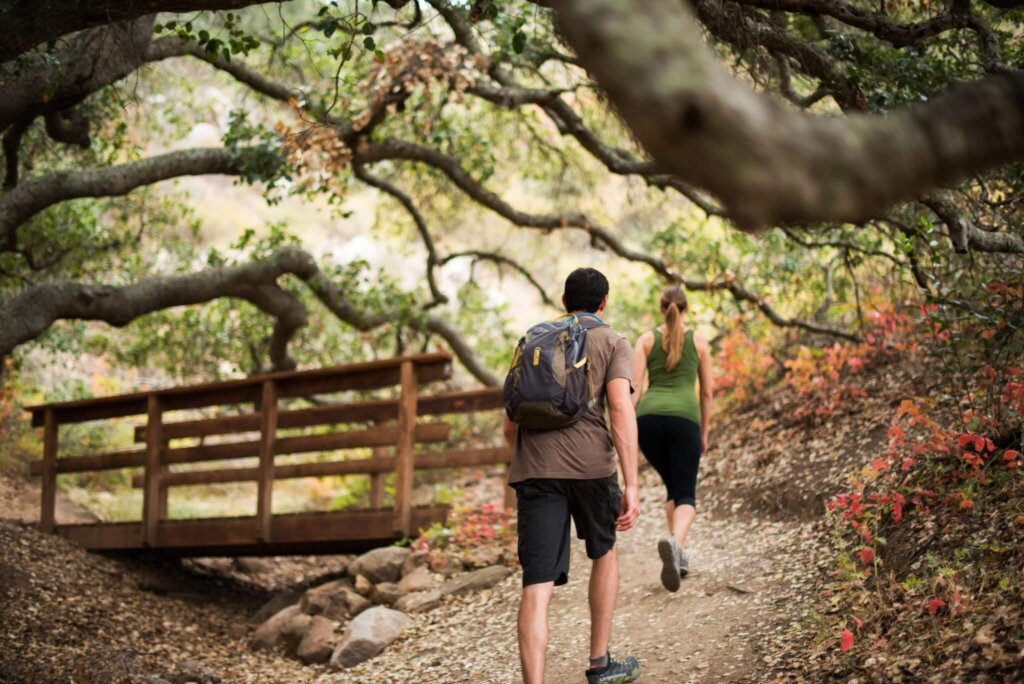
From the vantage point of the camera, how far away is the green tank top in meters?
5.69

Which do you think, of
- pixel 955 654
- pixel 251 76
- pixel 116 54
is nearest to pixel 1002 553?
pixel 955 654

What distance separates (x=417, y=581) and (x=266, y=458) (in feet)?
7.15

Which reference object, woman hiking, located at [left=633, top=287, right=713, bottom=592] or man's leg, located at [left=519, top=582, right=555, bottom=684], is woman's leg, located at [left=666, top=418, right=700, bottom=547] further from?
man's leg, located at [left=519, top=582, right=555, bottom=684]

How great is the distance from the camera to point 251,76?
9828mm

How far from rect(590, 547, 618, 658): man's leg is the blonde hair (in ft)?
6.45

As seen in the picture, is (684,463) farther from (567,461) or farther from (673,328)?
(567,461)

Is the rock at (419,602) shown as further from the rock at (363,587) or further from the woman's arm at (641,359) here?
the woman's arm at (641,359)

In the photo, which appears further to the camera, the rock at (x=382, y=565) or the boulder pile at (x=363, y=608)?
the rock at (x=382, y=565)

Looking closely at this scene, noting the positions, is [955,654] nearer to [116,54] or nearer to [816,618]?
[816,618]

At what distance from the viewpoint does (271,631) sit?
726cm

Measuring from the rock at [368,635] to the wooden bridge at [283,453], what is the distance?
1.34 metres

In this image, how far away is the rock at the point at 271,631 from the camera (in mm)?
7195

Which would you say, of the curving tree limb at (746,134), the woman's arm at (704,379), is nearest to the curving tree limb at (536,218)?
the woman's arm at (704,379)

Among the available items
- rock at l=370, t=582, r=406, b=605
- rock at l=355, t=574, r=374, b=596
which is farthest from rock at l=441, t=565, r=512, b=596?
rock at l=355, t=574, r=374, b=596
